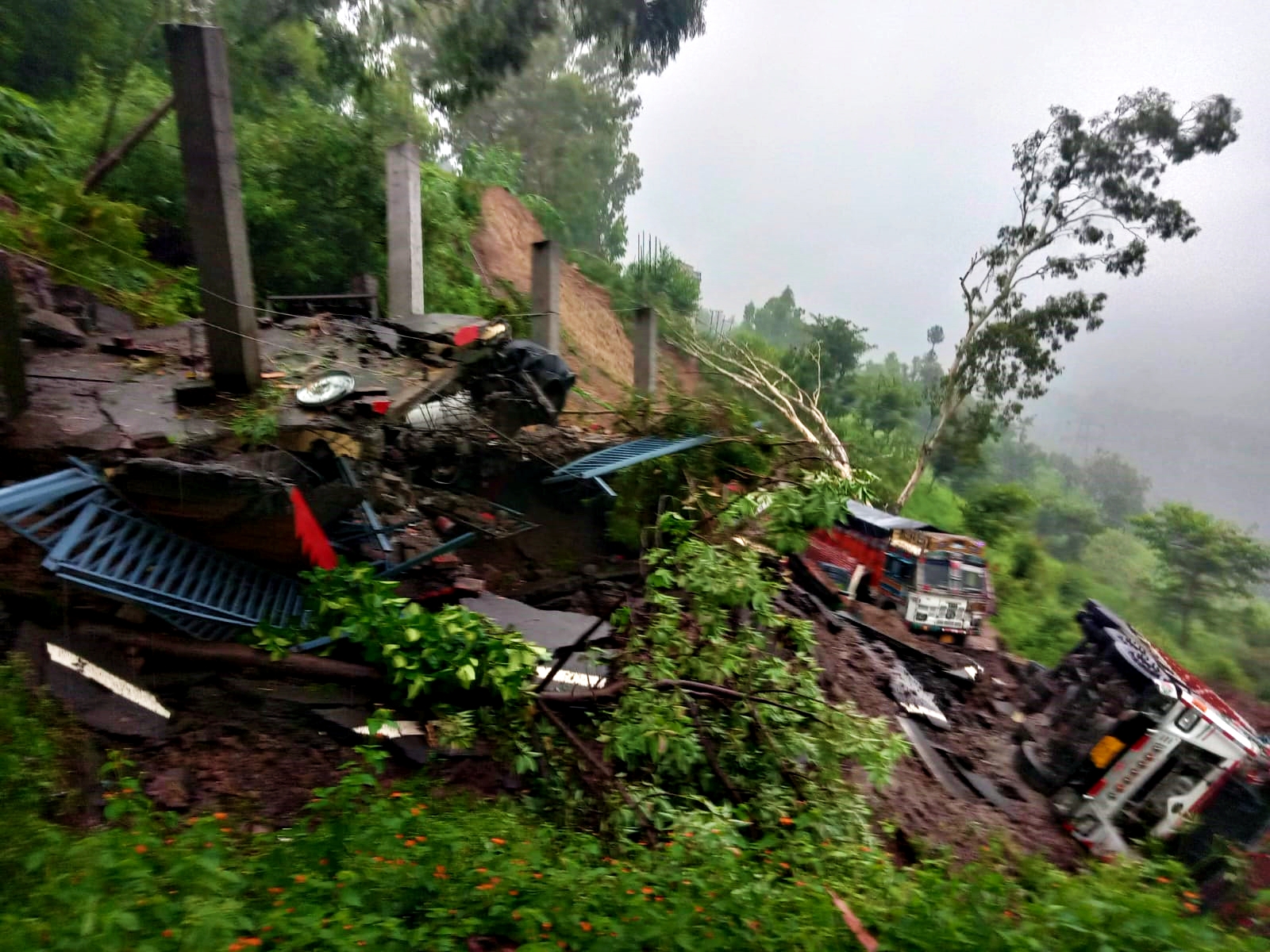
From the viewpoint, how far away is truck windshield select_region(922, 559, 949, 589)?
35.2 feet

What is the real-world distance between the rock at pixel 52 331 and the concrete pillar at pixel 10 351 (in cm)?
123

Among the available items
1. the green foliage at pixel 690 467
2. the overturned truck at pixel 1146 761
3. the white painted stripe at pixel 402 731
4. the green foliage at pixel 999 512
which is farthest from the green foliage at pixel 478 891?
the green foliage at pixel 999 512

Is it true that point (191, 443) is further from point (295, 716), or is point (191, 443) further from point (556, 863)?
point (556, 863)

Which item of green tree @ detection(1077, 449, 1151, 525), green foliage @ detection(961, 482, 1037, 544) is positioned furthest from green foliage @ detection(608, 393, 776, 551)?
green tree @ detection(1077, 449, 1151, 525)

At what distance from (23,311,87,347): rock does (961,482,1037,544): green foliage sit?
1580 centimetres

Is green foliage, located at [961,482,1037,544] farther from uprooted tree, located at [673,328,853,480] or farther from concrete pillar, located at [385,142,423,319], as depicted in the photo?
concrete pillar, located at [385,142,423,319]

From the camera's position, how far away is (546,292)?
1038cm

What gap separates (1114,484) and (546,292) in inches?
1234

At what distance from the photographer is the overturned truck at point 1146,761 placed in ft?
18.5

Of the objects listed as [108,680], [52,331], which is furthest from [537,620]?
[52,331]

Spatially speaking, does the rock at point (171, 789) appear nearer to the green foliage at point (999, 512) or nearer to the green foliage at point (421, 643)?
the green foliage at point (421, 643)

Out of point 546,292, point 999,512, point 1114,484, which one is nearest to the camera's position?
point 546,292

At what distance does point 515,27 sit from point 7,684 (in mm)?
12813

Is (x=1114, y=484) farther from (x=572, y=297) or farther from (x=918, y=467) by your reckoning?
(x=572, y=297)
